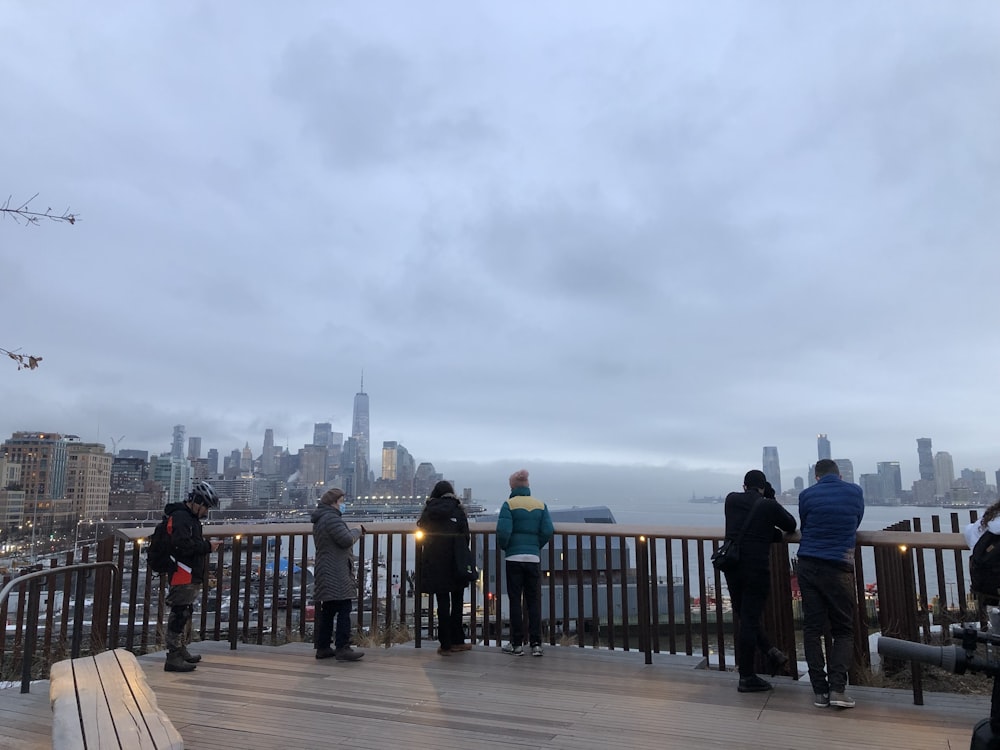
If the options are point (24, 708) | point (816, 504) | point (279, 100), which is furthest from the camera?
point (279, 100)

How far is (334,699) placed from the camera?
463 cm

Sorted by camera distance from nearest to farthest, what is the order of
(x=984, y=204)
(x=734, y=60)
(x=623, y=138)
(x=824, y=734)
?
1. (x=824, y=734)
2. (x=984, y=204)
3. (x=734, y=60)
4. (x=623, y=138)

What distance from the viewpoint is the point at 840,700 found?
4.37 metres

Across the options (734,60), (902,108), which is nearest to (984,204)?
(902,108)

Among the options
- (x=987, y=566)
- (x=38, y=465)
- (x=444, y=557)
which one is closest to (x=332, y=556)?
(x=444, y=557)

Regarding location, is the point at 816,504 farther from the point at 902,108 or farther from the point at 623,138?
the point at 623,138

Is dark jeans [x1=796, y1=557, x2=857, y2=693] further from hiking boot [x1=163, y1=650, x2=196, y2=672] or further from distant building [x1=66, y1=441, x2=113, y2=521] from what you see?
distant building [x1=66, y1=441, x2=113, y2=521]

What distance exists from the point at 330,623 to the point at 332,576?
574 mm

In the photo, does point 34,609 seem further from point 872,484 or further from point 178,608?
point 872,484

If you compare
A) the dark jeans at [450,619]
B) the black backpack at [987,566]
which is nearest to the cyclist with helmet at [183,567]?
the dark jeans at [450,619]

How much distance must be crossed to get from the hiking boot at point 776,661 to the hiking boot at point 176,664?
17.2 ft

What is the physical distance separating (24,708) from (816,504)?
20.2ft

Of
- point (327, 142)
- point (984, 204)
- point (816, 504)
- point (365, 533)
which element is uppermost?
point (327, 142)

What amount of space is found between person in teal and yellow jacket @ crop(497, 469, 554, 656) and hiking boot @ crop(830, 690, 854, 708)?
2.77m
